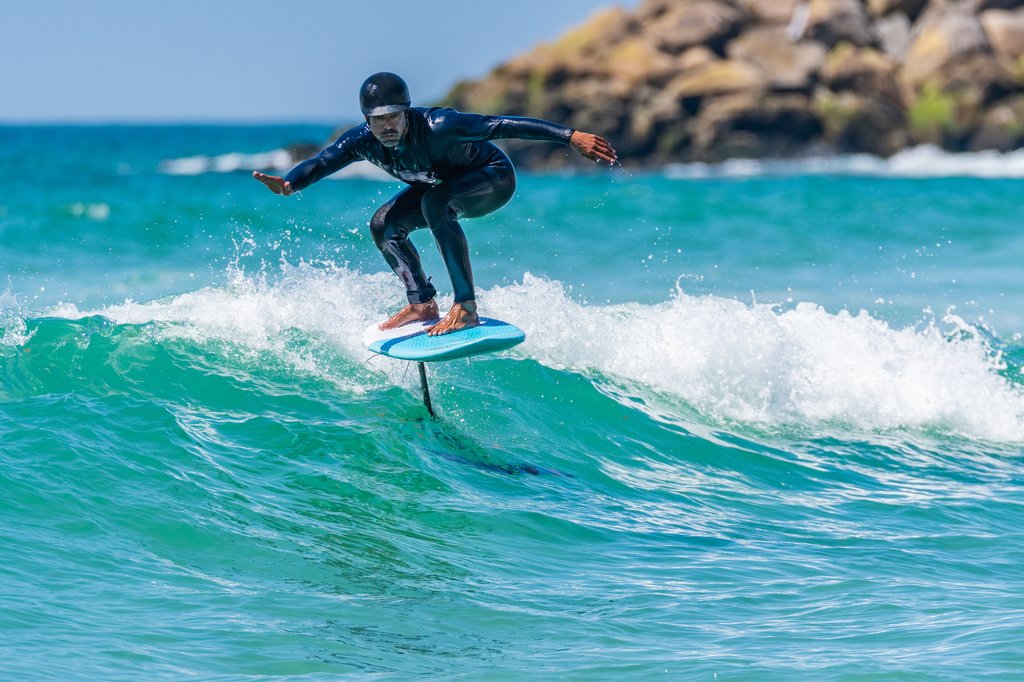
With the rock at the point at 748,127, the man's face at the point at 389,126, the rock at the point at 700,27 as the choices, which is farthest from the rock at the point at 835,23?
the man's face at the point at 389,126

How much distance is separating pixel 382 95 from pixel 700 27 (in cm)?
3945

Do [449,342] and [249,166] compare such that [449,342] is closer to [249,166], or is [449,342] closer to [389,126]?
[389,126]

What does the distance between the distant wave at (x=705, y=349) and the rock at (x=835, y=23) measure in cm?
3565

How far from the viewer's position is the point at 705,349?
9.84 metres

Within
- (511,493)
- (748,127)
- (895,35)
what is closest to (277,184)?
(511,493)

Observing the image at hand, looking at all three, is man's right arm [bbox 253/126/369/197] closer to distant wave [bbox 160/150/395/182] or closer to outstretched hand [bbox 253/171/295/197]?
outstretched hand [bbox 253/171/295/197]

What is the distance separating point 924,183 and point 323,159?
27.6 metres

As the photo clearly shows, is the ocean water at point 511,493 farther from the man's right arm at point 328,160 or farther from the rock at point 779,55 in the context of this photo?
the rock at point 779,55

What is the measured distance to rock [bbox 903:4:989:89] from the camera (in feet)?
138

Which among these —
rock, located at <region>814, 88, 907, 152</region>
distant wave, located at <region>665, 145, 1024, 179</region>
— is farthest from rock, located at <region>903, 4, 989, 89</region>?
distant wave, located at <region>665, 145, 1024, 179</region>

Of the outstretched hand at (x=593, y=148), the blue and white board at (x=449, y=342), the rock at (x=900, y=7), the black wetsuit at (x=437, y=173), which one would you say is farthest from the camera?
the rock at (x=900, y=7)

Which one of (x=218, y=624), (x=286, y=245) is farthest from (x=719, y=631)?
(x=286, y=245)

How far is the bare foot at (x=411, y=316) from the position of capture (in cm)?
720

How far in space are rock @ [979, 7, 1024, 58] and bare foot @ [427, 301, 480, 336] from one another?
40.7 m
